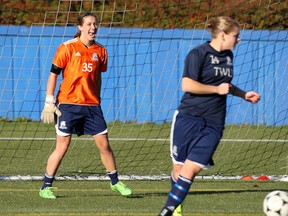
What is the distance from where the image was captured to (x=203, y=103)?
830 cm

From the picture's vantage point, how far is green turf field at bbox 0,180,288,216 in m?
9.01

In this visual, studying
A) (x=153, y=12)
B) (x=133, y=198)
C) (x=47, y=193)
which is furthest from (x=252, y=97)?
(x=153, y=12)

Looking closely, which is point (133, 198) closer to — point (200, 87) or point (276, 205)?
point (276, 205)

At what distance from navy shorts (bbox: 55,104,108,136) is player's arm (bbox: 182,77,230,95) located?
224 cm

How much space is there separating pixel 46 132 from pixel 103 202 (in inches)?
372

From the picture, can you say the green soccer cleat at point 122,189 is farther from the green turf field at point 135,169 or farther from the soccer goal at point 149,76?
the soccer goal at point 149,76

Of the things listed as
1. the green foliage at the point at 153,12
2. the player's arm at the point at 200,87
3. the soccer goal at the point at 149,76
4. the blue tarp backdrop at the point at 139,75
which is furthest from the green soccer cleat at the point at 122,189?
the green foliage at the point at 153,12

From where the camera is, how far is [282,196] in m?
8.51

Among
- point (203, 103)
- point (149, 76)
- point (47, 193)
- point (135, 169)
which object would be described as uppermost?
point (203, 103)

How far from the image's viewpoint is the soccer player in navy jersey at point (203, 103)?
8102 millimetres

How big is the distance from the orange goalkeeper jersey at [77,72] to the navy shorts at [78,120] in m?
0.07

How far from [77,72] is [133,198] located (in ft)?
4.82

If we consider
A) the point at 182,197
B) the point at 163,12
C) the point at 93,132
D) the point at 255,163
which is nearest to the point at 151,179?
the point at 93,132

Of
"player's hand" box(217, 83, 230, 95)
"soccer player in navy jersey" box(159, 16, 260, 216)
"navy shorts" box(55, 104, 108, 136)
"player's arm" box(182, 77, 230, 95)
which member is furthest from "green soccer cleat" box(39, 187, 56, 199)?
"player's hand" box(217, 83, 230, 95)
